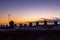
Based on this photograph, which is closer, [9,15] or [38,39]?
[38,39]

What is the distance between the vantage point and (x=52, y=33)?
87.0 ft

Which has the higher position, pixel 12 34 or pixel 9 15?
pixel 9 15

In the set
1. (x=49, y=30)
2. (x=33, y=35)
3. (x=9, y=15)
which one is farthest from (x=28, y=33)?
(x=9, y=15)

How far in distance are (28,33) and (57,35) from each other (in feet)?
12.1

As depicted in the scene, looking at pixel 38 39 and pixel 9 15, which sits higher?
pixel 9 15

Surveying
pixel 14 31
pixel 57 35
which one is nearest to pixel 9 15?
pixel 14 31

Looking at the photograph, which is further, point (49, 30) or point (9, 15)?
point (9, 15)

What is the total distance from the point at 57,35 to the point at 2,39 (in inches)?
271

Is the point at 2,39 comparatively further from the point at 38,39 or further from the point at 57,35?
the point at 57,35

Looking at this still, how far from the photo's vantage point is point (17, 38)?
2586 cm

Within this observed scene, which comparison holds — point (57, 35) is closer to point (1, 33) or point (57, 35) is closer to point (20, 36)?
point (20, 36)

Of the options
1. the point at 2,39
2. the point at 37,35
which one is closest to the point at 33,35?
the point at 37,35

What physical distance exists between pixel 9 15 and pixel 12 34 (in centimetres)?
766

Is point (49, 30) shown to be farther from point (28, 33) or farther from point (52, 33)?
point (28, 33)
